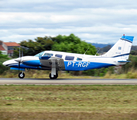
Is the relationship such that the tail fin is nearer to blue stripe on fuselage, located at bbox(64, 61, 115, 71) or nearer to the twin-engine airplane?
the twin-engine airplane

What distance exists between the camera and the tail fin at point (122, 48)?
901 inches

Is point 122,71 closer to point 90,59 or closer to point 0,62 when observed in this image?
point 90,59

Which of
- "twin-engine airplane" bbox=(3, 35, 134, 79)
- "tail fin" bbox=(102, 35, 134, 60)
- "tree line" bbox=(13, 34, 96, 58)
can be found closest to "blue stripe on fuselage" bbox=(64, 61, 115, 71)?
"twin-engine airplane" bbox=(3, 35, 134, 79)

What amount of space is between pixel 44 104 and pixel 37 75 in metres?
15.8

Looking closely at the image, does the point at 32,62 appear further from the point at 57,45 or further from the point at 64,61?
the point at 57,45

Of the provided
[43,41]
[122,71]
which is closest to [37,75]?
[122,71]

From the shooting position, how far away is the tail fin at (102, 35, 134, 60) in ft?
75.0

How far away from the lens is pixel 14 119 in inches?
288

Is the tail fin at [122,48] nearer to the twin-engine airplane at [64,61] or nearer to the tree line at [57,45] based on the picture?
the twin-engine airplane at [64,61]

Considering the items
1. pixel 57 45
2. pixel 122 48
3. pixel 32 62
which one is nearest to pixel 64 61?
pixel 32 62

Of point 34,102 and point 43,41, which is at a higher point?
point 43,41

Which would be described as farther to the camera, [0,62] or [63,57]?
[0,62]

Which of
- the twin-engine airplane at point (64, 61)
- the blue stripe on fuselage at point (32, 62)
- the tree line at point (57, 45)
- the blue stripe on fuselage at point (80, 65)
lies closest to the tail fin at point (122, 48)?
the twin-engine airplane at point (64, 61)

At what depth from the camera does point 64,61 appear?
2164 centimetres
